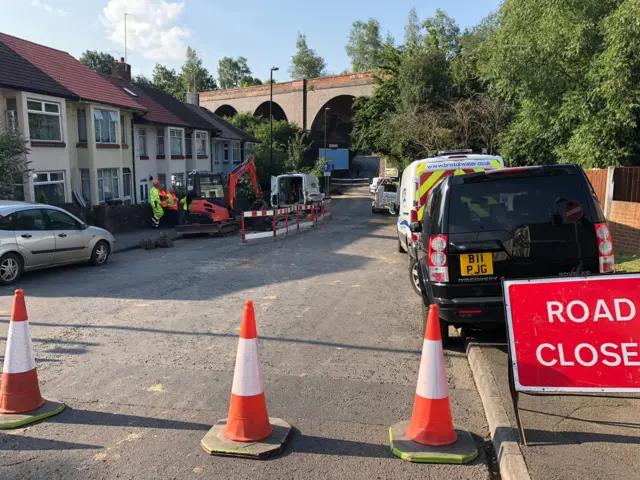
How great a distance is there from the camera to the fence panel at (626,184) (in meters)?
12.8

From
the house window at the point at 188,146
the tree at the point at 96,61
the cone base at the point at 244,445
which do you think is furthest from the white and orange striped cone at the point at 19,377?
the tree at the point at 96,61

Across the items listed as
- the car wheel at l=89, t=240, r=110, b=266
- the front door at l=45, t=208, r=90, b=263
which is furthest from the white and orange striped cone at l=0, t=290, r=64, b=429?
the car wheel at l=89, t=240, r=110, b=266

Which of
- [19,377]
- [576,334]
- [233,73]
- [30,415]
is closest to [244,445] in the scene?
[30,415]

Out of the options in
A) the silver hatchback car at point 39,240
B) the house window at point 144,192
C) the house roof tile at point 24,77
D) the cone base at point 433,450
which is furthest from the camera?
the house window at point 144,192

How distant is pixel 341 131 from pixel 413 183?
6248 centimetres

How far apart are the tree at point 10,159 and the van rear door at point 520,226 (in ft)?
48.0

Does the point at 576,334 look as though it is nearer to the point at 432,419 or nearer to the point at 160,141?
the point at 432,419

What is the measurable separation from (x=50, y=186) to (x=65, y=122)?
262 cm

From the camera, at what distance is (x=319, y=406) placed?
4.48m

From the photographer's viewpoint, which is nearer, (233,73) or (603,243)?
(603,243)

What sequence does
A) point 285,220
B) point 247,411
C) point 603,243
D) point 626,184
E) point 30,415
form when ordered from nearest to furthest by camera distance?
point 247,411 → point 30,415 → point 603,243 → point 626,184 → point 285,220

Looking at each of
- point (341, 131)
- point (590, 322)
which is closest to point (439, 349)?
point (590, 322)

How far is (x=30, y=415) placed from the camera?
4191mm

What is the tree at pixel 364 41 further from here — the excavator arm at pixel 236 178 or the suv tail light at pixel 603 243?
the suv tail light at pixel 603 243
